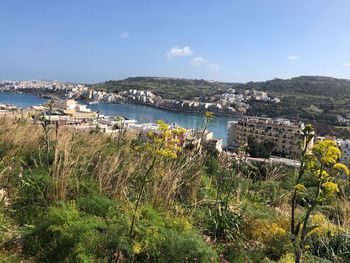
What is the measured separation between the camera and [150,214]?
2727 mm

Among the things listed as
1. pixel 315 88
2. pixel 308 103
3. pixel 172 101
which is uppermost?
pixel 315 88

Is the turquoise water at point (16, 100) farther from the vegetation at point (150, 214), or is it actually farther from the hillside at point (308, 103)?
the hillside at point (308, 103)

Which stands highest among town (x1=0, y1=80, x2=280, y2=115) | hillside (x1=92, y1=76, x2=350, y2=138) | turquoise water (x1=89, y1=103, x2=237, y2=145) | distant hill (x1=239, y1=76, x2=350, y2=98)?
distant hill (x1=239, y1=76, x2=350, y2=98)

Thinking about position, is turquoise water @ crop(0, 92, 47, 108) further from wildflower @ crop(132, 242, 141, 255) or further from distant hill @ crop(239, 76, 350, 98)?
distant hill @ crop(239, 76, 350, 98)

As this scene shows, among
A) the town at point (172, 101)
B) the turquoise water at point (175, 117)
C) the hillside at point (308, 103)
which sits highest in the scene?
the hillside at point (308, 103)

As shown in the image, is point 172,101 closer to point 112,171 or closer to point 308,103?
point 308,103

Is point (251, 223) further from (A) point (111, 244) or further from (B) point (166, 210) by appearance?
(A) point (111, 244)

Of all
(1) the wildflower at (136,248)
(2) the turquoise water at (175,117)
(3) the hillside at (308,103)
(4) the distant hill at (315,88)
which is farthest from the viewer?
(4) the distant hill at (315,88)

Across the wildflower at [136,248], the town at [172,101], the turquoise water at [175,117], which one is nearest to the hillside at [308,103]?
the town at [172,101]

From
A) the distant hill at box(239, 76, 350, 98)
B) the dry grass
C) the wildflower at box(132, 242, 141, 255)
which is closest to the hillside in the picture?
the distant hill at box(239, 76, 350, 98)

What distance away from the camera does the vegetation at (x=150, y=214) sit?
2.38 metres

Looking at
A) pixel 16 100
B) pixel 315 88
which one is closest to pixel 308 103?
pixel 315 88

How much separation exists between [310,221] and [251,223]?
28.3 inches

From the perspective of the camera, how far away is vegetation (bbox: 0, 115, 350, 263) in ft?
7.82
